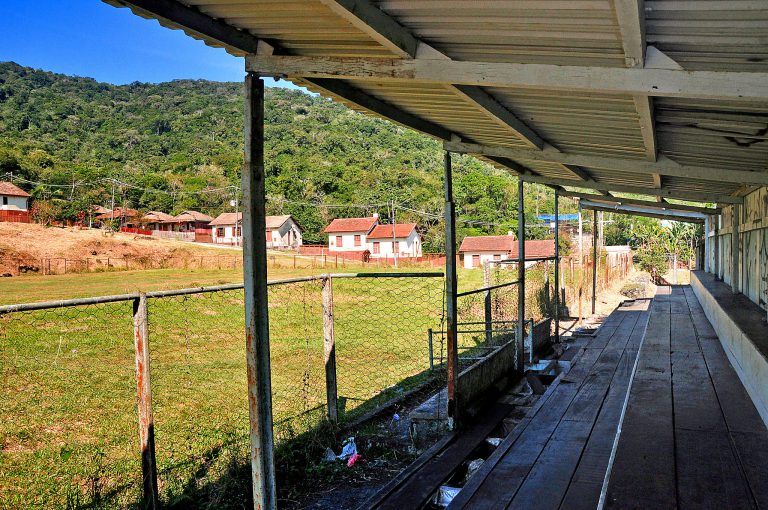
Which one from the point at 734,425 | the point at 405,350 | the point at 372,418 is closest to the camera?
the point at 734,425

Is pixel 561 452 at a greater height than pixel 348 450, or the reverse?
pixel 561 452

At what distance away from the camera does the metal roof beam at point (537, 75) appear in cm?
178

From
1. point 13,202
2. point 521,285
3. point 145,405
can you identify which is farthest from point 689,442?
point 13,202

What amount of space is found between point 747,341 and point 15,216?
51.5 metres

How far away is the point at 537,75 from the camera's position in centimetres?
212

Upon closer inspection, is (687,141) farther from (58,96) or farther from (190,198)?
(58,96)

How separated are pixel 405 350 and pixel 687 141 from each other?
768 centimetres

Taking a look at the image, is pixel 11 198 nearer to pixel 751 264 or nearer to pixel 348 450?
pixel 348 450

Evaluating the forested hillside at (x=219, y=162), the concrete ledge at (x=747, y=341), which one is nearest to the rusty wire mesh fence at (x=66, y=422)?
the concrete ledge at (x=747, y=341)

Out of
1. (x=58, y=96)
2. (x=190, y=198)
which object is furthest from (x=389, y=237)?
(x=58, y=96)

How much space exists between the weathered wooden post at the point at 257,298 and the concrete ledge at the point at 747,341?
273cm

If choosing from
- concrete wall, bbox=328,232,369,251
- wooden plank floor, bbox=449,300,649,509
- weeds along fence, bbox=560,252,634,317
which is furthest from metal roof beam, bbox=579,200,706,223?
concrete wall, bbox=328,232,369,251

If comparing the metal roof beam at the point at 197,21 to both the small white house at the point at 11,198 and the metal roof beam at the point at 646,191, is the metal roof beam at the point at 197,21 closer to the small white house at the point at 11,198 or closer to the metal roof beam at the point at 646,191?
the metal roof beam at the point at 646,191

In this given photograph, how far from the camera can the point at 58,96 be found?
102 metres
